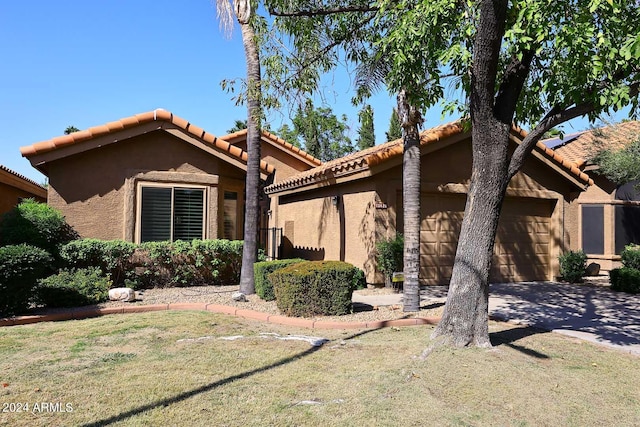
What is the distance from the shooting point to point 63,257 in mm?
9523

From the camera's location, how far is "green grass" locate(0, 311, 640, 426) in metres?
3.56

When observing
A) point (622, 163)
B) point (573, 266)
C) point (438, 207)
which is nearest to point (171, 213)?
point (438, 207)

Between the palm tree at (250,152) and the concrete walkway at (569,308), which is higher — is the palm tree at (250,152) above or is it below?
above

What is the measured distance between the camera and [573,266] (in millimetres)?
12586

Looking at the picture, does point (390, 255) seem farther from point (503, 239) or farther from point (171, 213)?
point (171, 213)

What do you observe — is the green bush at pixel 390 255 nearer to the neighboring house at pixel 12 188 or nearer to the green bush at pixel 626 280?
the green bush at pixel 626 280

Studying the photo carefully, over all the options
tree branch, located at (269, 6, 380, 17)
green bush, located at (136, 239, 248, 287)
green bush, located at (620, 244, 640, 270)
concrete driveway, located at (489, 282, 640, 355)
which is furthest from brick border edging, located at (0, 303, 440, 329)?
green bush, located at (620, 244, 640, 270)

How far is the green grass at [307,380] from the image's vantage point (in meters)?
3.56

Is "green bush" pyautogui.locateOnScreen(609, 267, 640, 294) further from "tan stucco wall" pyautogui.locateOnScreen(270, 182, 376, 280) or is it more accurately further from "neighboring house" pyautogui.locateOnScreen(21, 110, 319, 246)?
"neighboring house" pyautogui.locateOnScreen(21, 110, 319, 246)

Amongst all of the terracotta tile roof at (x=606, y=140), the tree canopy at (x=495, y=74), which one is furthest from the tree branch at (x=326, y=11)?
the terracotta tile roof at (x=606, y=140)

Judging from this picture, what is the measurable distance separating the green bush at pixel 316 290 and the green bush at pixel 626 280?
322 inches

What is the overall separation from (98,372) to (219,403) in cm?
168

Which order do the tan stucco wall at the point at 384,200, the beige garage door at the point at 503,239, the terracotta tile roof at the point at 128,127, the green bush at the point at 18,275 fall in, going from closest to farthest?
the green bush at the point at 18,275
the terracotta tile roof at the point at 128,127
the tan stucco wall at the point at 384,200
the beige garage door at the point at 503,239

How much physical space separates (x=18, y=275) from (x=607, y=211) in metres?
17.7
